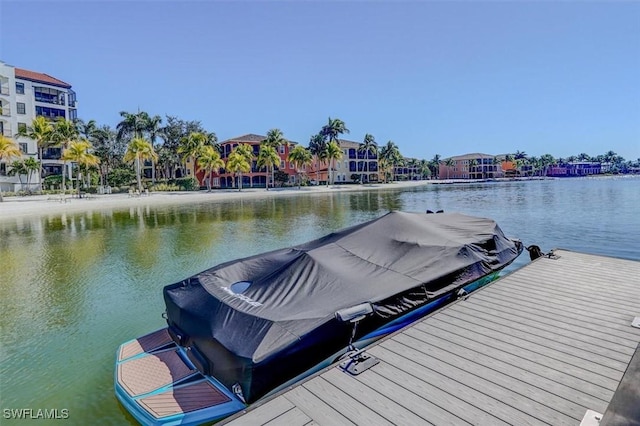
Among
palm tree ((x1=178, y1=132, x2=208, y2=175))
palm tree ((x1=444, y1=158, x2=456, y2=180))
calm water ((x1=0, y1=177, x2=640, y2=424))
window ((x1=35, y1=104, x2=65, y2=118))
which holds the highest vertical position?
window ((x1=35, y1=104, x2=65, y2=118))

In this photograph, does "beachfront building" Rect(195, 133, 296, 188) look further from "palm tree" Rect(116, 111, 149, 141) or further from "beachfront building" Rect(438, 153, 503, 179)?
"beachfront building" Rect(438, 153, 503, 179)

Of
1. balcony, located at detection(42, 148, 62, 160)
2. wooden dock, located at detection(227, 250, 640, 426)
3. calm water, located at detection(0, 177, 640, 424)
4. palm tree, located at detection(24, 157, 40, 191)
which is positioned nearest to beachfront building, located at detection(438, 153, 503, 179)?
calm water, located at detection(0, 177, 640, 424)

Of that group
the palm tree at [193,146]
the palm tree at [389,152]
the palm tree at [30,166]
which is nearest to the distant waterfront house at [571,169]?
the palm tree at [389,152]

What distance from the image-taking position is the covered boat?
4176 millimetres

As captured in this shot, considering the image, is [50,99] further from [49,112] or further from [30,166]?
[30,166]

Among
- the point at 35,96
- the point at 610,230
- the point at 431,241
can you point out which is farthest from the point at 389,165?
the point at 431,241

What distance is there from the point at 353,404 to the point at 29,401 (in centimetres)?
526

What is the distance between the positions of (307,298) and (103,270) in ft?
35.3

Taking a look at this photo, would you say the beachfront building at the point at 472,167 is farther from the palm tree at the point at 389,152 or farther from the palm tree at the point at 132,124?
the palm tree at the point at 132,124

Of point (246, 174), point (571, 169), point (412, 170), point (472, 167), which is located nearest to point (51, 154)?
point (246, 174)

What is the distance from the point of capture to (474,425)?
312 centimetres

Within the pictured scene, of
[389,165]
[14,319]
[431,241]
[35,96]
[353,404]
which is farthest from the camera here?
[389,165]

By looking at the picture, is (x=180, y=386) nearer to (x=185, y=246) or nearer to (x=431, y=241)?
(x=431, y=241)

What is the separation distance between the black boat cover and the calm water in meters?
1.91
